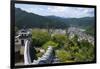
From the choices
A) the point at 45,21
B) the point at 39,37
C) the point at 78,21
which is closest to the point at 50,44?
the point at 39,37

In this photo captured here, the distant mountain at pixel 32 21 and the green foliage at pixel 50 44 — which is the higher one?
the distant mountain at pixel 32 21

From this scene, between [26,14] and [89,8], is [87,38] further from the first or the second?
[26,14]

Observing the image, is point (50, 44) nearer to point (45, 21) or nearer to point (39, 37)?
point (39, 37)

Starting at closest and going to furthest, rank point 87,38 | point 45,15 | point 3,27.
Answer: point 3,27 → point 45,15 → point 87,38

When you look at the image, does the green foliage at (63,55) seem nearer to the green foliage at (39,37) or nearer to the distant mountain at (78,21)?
the green foliage at (39,37)

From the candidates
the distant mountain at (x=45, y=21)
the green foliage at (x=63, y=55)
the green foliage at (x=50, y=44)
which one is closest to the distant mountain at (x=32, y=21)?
the distant mountain at (x=45, y=21)

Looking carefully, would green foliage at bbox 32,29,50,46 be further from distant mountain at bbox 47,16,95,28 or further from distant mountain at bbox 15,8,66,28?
distant mountain at bbox 47,16,95,28

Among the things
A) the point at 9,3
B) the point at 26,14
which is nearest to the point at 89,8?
the point at 26,14
